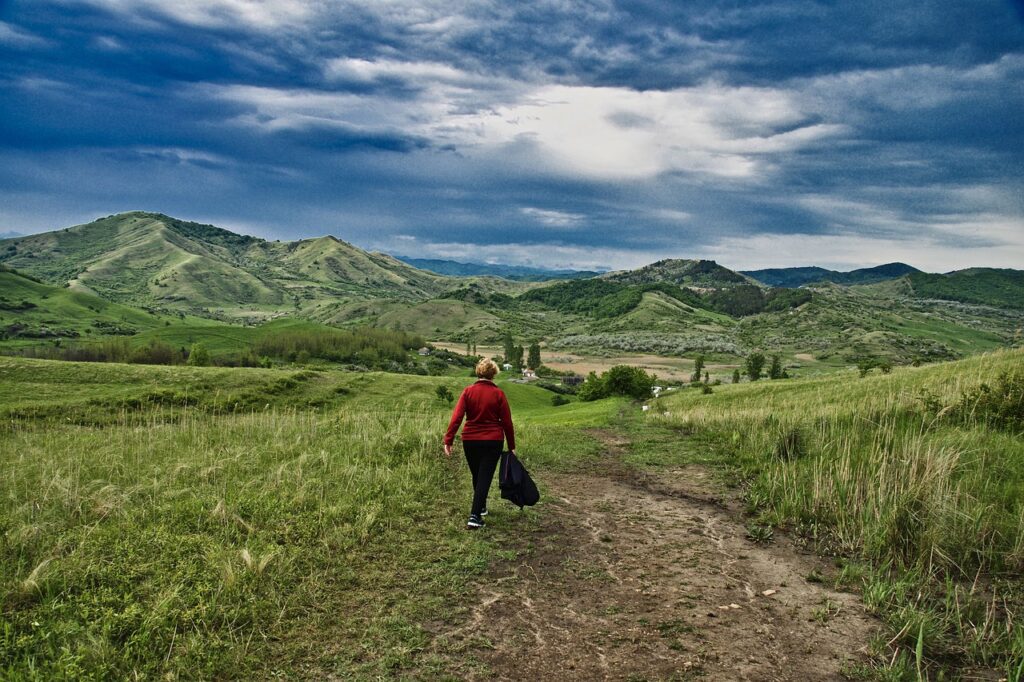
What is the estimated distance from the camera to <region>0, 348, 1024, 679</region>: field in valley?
6.11 meters

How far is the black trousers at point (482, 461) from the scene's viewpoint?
33.8 ft

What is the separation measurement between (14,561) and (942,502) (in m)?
14.1

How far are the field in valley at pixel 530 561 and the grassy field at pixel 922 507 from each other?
0.16 ft

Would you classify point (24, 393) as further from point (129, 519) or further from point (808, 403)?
point (808, 403)

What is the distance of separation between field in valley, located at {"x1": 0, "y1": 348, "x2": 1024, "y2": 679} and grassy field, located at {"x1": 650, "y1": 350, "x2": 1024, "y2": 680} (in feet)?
0.16

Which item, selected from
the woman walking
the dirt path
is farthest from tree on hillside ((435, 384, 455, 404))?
the dirt path

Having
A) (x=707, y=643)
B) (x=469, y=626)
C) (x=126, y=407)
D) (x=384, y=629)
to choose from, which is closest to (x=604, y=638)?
(x=707, y=643)

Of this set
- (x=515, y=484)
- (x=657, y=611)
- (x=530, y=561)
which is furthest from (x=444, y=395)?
(x=657, y=611)

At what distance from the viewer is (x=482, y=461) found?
10555 mm

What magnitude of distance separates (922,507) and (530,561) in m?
6.69

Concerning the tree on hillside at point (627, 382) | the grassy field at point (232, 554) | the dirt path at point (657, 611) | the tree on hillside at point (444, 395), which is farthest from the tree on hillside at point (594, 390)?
the dirt path at point (657, 611)

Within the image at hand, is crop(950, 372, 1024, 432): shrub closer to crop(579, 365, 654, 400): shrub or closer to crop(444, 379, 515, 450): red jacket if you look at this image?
crop(444, 379, 515, 450): red jacket

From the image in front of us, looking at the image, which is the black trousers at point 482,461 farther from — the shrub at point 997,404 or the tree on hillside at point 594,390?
the tree on hillside at point 594,390

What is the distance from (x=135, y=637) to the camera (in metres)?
5.99
